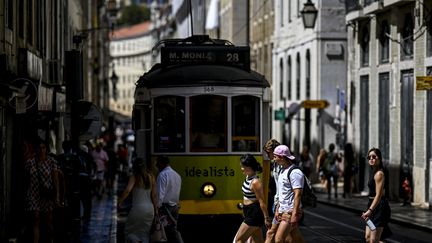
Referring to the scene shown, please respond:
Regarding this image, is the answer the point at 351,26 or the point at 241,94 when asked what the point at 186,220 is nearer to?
the point at 241,94

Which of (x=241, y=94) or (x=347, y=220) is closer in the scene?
(x=241, y=94)

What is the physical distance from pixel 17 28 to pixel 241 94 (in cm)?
480

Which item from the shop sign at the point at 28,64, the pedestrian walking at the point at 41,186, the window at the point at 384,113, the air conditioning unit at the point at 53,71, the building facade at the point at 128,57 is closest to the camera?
the pedestrian walking at the point at 41,186

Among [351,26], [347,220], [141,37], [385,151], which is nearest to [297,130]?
[351,26]

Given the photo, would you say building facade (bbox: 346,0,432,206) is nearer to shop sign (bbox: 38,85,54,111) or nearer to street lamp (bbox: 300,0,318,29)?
street lamp (bbox: 300,0,318,29)

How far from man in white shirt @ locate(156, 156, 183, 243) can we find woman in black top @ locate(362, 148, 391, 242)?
2.91 metres

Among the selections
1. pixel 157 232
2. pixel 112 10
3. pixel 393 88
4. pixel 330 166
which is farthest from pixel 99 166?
pixel 112 10

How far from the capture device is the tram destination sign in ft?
72.0

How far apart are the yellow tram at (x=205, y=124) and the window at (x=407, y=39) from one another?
1351cm

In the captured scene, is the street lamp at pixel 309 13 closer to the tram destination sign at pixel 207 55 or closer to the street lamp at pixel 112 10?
the tram destination sign at pixel 207 55

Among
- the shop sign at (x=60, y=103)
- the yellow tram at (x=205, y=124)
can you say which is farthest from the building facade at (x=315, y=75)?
the yellow tram at (x=205, y=124)

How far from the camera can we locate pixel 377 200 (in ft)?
53.9

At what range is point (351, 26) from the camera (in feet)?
136

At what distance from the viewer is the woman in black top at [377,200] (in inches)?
645
